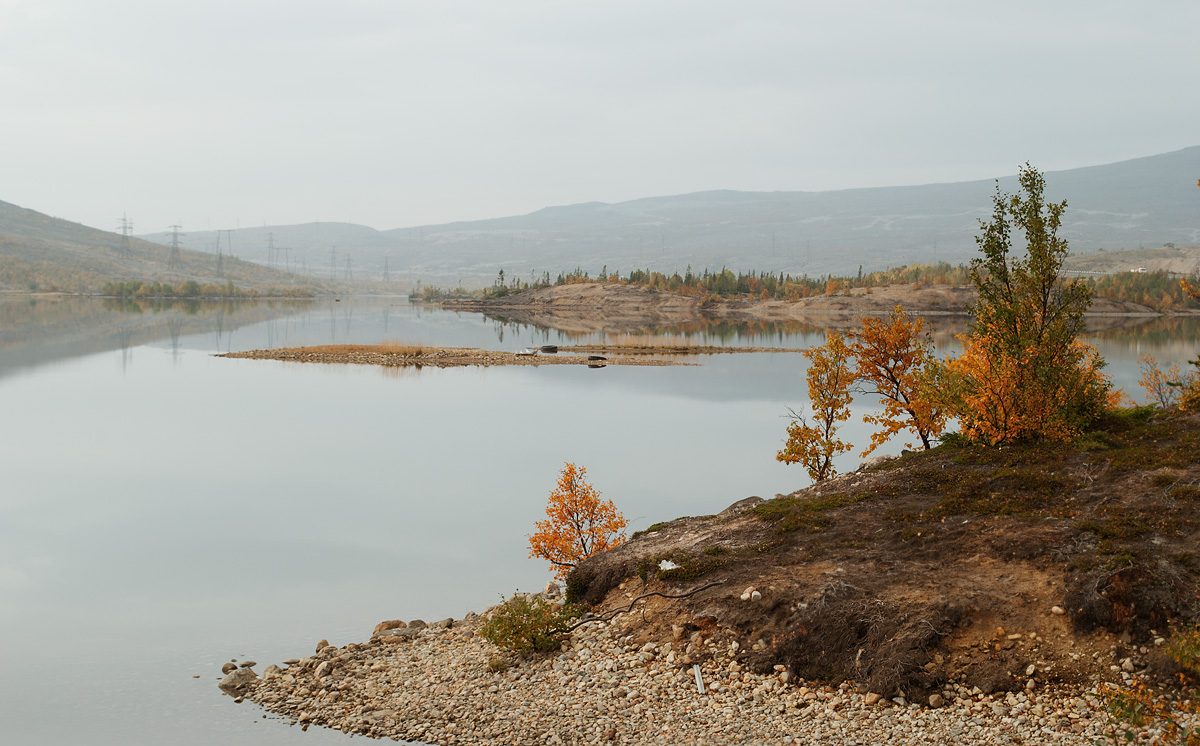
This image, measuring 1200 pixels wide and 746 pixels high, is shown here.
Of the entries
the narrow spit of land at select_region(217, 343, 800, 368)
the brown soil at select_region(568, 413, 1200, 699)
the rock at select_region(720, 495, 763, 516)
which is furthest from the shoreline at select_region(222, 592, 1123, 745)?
the narrow spit of land at select_region(217, 343, 800, 368)

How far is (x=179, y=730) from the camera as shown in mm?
10656

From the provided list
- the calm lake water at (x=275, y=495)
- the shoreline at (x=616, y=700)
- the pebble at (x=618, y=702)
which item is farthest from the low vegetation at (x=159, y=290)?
the pebble at (x=618, y=702)

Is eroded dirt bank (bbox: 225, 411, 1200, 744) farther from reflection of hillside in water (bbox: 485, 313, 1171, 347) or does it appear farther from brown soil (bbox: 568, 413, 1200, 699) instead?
reflection of hillside in water (bbox: 485, 313, 1171, 347)

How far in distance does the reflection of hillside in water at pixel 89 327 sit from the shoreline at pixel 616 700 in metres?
43.7

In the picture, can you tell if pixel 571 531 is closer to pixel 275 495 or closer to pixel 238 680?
pixel 238 680

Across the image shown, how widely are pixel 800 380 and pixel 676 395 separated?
8493mm

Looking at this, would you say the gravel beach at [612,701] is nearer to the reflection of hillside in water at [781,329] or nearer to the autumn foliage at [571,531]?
the autumn foliage at [571,531]

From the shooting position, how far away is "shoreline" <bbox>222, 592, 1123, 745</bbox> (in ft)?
28.2

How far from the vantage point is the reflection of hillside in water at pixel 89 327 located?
57.0 meters

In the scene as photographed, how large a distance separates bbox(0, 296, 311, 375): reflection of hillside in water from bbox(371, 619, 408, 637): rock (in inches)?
1655

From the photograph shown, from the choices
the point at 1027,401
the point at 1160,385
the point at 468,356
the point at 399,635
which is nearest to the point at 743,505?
the point at 1027,401

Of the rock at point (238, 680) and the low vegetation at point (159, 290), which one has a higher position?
the low vegetation at point (159, 290)

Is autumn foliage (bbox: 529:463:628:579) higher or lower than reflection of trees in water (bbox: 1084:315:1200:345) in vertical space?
lower

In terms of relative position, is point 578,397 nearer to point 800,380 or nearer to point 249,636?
point 800,380
